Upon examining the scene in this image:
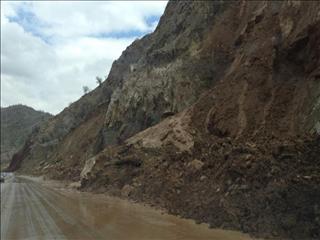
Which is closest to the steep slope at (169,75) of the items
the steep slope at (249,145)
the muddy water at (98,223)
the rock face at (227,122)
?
the rock face at (227,122)

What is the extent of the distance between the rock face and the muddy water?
817mm

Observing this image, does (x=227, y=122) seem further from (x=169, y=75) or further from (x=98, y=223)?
(x=169, y=75)

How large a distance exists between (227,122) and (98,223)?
8.28 m

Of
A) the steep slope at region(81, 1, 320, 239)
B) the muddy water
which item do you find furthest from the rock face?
the muddy water

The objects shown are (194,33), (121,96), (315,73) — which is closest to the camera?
(315,73)

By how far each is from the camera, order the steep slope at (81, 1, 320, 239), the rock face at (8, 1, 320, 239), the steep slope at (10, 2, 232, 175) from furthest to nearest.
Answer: the steep slope at (10, 2, 232, 175), the rock face at (8, 1, 320, 239), the steep slope at (81, 1, 320, 239)

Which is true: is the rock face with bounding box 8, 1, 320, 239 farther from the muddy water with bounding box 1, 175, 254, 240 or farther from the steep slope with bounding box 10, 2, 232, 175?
the muddy water with bounding box 1, 175, 254, 240

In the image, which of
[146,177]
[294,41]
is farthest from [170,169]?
[294,41]

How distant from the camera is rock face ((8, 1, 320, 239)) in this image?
14664 mm

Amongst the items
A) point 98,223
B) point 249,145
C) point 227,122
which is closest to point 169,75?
point 227,122

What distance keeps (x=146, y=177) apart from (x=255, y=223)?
473 inches

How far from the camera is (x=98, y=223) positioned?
1775 cm

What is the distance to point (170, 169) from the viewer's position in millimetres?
23719

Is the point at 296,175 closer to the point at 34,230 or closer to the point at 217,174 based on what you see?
the point at 217,174
